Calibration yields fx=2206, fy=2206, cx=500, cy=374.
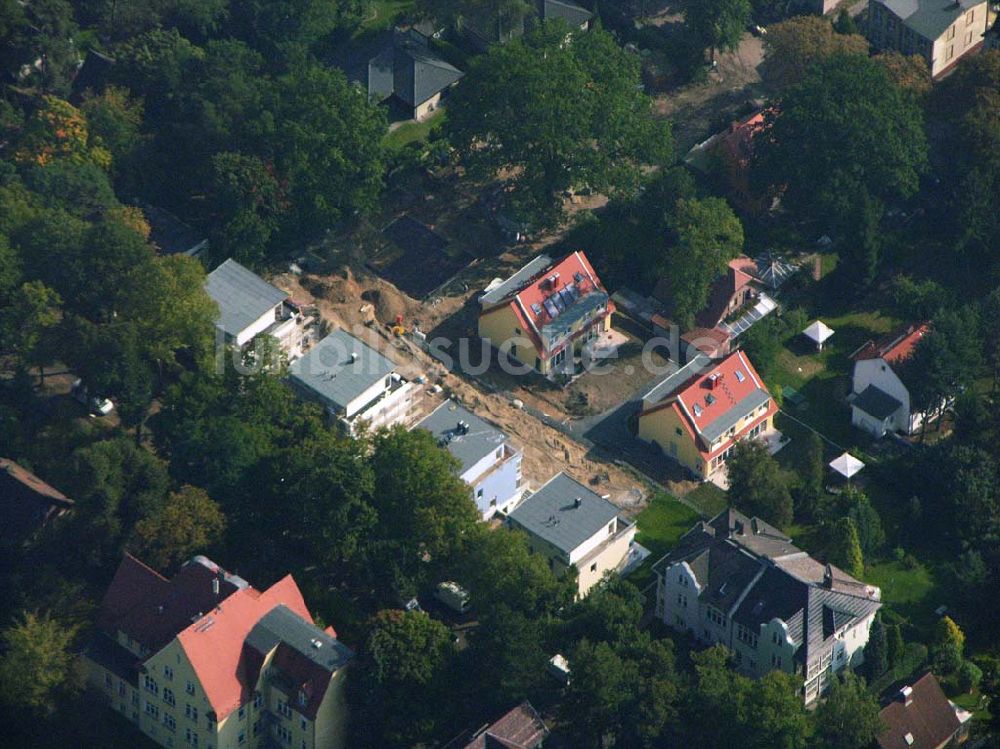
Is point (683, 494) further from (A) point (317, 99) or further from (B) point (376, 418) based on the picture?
(A) point (317, 99)

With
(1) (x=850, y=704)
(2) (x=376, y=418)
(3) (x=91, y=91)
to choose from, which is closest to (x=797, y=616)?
(1) (x=850, y=704)

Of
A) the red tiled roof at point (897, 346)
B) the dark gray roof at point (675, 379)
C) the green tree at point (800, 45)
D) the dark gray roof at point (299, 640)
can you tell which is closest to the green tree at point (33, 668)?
the dark gray roof at point (299, 640)

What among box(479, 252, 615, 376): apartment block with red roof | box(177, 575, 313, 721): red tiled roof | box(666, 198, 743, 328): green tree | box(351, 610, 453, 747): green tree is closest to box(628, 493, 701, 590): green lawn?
box(479, 252, 615, 376): apartment block with red roof

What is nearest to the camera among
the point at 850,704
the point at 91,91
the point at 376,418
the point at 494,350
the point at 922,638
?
the point at 850,704

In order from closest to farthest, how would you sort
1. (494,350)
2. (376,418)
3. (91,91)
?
(376,418)
(494,350)
(91,91)

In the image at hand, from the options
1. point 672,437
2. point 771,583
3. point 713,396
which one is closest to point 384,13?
point 713,396

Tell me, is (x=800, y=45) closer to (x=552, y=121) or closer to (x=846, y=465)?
(x=552, y=121)

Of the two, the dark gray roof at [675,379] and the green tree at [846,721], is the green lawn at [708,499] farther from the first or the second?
the green tree at [846,721]
